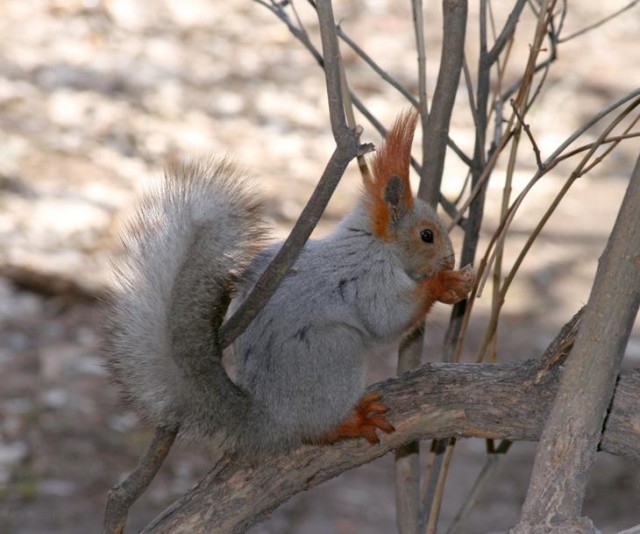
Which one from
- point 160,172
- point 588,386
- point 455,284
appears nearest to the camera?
point 588,386

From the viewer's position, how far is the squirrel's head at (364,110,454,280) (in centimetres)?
154

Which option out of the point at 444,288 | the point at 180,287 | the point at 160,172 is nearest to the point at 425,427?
the point at 444,288

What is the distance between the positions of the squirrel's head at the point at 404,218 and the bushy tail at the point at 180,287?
31 centimetres

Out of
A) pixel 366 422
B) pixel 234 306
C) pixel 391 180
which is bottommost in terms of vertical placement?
pixel 366 422

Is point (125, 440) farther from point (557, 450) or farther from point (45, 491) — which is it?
point (557, 450)

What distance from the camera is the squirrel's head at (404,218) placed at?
154cm

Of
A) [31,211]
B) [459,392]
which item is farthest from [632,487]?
[31,211]

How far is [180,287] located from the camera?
4.20 feet

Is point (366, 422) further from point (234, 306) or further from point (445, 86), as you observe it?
point (445, 86)

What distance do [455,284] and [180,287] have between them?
45 cm

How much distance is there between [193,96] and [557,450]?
3905 millimetres

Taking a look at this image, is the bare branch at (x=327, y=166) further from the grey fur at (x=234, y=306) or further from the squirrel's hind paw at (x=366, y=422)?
the squirrel's hind paw at (x=366, y=422)

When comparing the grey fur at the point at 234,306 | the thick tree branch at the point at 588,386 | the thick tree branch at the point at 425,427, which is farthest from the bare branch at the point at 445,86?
the thick tree branch at the point at 588,386

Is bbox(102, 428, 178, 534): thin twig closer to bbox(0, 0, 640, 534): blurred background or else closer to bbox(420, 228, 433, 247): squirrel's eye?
bbox(0, 0, 640, 534): blurred background
